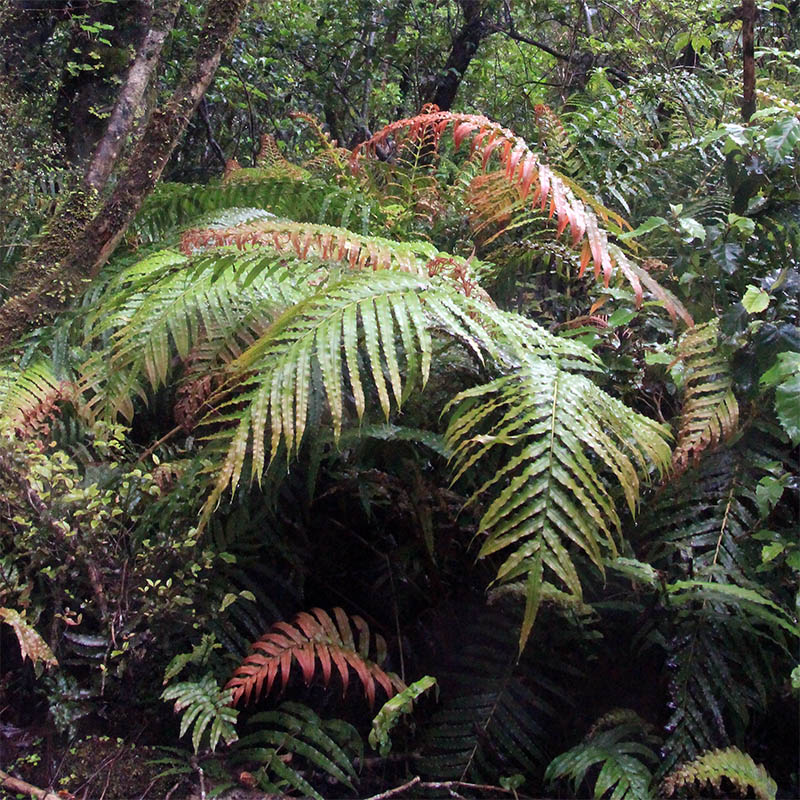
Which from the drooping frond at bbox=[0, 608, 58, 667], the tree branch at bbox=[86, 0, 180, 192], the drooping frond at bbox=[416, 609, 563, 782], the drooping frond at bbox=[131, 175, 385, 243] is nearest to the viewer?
the drooping frond at bbox=[0, 608, 58, 667]

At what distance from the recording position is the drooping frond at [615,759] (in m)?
1.54

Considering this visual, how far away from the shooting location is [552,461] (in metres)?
1.58

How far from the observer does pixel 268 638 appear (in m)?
1.74

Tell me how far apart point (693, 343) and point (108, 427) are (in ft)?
5.37

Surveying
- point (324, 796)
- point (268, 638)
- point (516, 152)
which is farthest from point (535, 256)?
point (324, 796)

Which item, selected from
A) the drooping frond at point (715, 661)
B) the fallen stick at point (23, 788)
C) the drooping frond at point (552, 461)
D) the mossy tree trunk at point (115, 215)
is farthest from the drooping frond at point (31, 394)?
the drooping frond at point (715, 661)

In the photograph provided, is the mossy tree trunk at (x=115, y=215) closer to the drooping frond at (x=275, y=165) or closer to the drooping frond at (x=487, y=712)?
the drooping frond at (x=275, y=165)

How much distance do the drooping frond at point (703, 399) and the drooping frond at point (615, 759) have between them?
61 cm

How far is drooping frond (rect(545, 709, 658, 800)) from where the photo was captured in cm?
154

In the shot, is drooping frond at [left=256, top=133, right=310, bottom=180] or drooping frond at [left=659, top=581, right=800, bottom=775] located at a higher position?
drooping frond at [left=256, top=133, right=310, bottom=180]

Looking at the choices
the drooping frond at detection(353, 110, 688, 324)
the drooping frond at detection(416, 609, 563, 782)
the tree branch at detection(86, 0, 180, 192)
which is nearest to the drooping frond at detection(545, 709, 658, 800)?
the drooping frond at detection(416, 609, 563, 782)

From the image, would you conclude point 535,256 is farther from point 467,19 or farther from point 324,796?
point 467,19

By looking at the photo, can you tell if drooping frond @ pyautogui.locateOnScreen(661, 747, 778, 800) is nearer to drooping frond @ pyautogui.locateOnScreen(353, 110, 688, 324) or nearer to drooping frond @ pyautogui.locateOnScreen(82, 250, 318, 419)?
drooping frond @ pyautogui.locateOnScreen(353, 110, 688, 324)

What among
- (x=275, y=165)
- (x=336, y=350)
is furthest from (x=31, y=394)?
(x=275, y=165)
